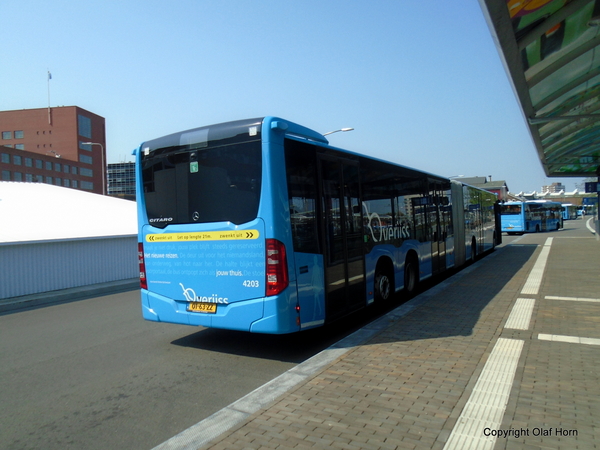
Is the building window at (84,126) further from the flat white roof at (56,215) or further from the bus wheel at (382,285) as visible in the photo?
the bus wheel at (382,285)

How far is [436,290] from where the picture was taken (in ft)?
34.3

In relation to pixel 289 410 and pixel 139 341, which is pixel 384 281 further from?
pixel 289 410

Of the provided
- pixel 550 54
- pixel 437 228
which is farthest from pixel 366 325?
pixel 550 54

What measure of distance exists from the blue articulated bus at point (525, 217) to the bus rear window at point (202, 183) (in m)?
41.6

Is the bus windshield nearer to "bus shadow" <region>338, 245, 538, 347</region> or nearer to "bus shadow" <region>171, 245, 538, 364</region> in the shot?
"bus shadow" <region>171, 245, 538, 364</region>

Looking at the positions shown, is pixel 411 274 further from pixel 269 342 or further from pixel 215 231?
pixel 215 231

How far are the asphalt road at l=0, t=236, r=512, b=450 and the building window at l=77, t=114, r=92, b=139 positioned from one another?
99625mm

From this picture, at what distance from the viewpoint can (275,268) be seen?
593 centimetres

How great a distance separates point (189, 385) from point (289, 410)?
64.4 inches

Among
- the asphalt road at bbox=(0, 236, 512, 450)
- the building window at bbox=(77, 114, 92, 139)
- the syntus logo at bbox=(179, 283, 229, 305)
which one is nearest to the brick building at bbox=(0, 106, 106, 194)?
the building window at bbox=(77, 114, 92, 139)

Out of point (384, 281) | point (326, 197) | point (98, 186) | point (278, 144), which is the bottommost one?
point (384, 281)

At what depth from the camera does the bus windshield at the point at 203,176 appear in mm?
6160

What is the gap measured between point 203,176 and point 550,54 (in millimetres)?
7415

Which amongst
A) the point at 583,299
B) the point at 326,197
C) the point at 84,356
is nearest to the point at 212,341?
the point at 84,356
